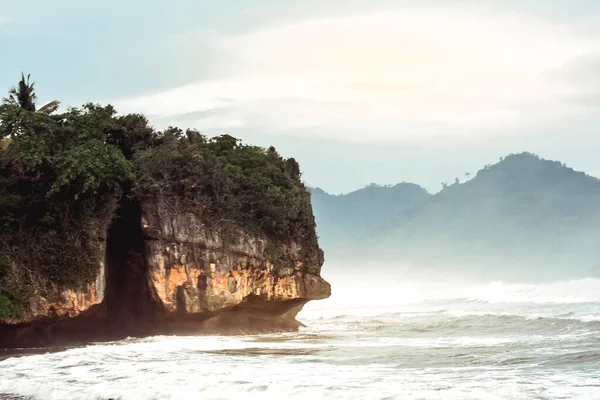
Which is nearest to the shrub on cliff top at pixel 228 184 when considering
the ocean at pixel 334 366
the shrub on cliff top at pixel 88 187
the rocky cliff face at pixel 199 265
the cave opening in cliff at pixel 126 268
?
the shrub on cliff top at pixel 88 187

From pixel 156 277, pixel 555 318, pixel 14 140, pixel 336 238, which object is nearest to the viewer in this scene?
pixel 14 140

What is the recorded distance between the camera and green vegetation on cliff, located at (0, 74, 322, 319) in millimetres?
22953

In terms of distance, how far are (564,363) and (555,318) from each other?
13.3 meters

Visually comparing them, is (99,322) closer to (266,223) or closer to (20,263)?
(20,263)

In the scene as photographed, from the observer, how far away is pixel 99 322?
2562 cm

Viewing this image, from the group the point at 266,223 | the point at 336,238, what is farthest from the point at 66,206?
the point at 336,238

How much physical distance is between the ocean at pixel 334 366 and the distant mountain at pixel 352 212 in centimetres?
14333

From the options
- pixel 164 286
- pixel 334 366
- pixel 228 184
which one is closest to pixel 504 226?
pixel 228 184

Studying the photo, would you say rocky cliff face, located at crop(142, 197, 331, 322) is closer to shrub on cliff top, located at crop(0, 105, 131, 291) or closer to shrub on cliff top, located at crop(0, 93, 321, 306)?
shrub on cliff top, located at crop(0, 93, 321, 306)

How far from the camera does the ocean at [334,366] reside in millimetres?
Result: 13898

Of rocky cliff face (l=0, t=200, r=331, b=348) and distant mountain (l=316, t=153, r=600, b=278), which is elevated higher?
distant mountain (l=316, t=153, r=600, b=278)

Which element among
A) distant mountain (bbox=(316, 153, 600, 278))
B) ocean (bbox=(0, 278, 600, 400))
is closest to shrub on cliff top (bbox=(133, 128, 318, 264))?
ocean (bbox=(0, 278, 600, 400))

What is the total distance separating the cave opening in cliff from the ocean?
1893 mm

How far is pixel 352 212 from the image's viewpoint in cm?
18900
